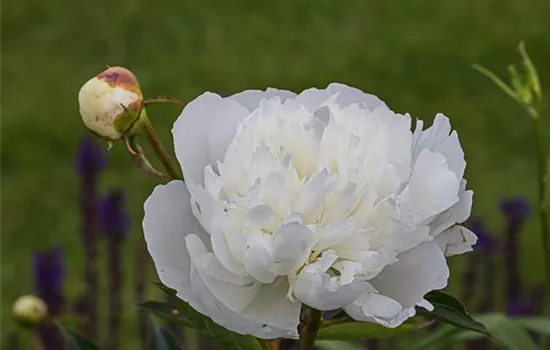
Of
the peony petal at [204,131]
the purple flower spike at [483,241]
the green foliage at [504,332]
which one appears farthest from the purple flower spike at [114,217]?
the peony petal at [204,131]

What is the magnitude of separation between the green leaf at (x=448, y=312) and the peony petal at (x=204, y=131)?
0.49ft

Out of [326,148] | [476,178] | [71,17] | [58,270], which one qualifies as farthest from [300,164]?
[71,17]

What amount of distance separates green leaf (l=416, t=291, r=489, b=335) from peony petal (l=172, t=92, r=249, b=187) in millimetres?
150

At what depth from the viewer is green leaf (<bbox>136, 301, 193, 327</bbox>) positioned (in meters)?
0.78

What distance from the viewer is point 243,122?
632 millimetres

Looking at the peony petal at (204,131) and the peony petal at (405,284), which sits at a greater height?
the peony petal at (204,131)

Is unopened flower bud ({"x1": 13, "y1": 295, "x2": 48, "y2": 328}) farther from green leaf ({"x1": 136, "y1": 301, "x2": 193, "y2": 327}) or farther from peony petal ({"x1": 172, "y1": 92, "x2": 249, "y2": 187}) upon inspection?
peony petal ({"x1": 172, "y1": 92, "x2": 249, "y2": 187})

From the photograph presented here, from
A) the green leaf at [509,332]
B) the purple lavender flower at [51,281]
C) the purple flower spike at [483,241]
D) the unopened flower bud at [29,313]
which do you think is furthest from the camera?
the purple flower spike at [483,241]

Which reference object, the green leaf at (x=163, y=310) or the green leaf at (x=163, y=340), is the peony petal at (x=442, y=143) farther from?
the green leaf at (x=163, y=340)

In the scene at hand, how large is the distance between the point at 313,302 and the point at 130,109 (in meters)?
0.16

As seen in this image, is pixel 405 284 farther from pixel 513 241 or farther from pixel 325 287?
pixel 513 241

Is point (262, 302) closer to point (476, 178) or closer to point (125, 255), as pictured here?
point (125, 255)

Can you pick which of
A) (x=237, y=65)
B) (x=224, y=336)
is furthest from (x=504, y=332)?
(x=237, y=65)

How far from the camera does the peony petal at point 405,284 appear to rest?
59 centimetres
